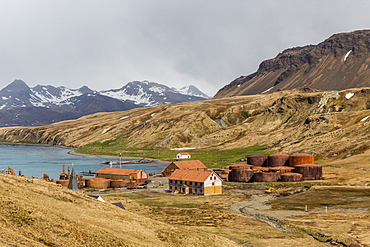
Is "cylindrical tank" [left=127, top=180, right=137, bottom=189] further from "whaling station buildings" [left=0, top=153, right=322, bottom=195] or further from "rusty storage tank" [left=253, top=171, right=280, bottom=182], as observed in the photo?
"rusty storage tank" [left=253, top=171, right=280, bottom=182]

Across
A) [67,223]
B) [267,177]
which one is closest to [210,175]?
[267,177]

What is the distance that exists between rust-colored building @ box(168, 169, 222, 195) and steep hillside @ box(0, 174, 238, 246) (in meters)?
50.1

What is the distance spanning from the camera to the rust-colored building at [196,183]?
9388 centimetres

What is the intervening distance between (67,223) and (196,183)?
63.0 meters

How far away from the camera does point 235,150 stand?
199625 mm

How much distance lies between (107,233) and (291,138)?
16687cm

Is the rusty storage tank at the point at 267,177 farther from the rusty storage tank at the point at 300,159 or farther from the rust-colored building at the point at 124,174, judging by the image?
the rust-colored building at the point at 124,174

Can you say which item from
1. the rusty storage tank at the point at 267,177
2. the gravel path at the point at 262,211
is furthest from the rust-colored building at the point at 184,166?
the gravel path at the point at 262,211

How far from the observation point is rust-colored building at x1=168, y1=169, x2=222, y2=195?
93.9 m

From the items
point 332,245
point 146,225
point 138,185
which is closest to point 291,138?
point 138,185

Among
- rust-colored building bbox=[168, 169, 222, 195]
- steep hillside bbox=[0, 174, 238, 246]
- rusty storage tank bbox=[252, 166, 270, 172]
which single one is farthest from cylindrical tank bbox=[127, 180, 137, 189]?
steep hillside bbox=[0, 174, 238, 246]

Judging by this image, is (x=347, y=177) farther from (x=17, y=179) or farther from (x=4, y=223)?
(x=4, y=223)

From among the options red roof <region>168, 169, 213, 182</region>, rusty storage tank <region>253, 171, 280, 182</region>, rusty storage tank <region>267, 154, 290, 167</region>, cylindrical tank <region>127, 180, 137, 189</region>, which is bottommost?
cylindrical tank <region>127, 180, 137, 189</region>

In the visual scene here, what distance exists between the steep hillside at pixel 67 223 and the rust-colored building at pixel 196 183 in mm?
50053
